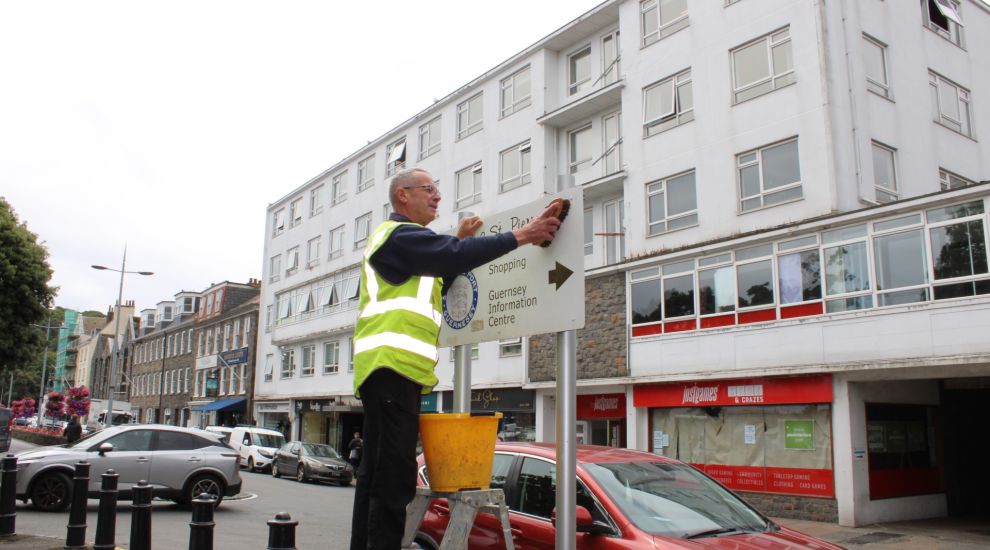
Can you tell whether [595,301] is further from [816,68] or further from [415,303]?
[415,303]

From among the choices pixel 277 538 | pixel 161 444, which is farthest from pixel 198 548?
pixel 161 444

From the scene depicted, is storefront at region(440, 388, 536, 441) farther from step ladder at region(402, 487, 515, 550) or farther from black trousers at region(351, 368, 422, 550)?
black trousers at region(351, 368, 422, 550)

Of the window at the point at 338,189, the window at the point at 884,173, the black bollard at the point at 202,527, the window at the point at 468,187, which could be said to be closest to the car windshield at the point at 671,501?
the black bollard at the point at 202,527

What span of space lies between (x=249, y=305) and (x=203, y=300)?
10.3 metres

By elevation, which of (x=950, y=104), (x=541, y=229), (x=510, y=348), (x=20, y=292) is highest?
(x=950, y=104)

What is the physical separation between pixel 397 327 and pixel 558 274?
0.86m

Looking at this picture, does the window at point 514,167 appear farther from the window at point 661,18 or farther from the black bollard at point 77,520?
the black bollard at point 77,520

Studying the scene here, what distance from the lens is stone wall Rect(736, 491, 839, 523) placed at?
17.0 m

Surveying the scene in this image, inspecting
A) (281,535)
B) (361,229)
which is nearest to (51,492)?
(281,535)

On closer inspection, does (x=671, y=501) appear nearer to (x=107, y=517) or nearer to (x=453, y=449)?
(x=453, y=449)

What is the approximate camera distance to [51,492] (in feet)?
44.0

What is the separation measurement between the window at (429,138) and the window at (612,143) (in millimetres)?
9739

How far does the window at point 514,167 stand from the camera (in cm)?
2761

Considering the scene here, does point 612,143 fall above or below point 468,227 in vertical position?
above
